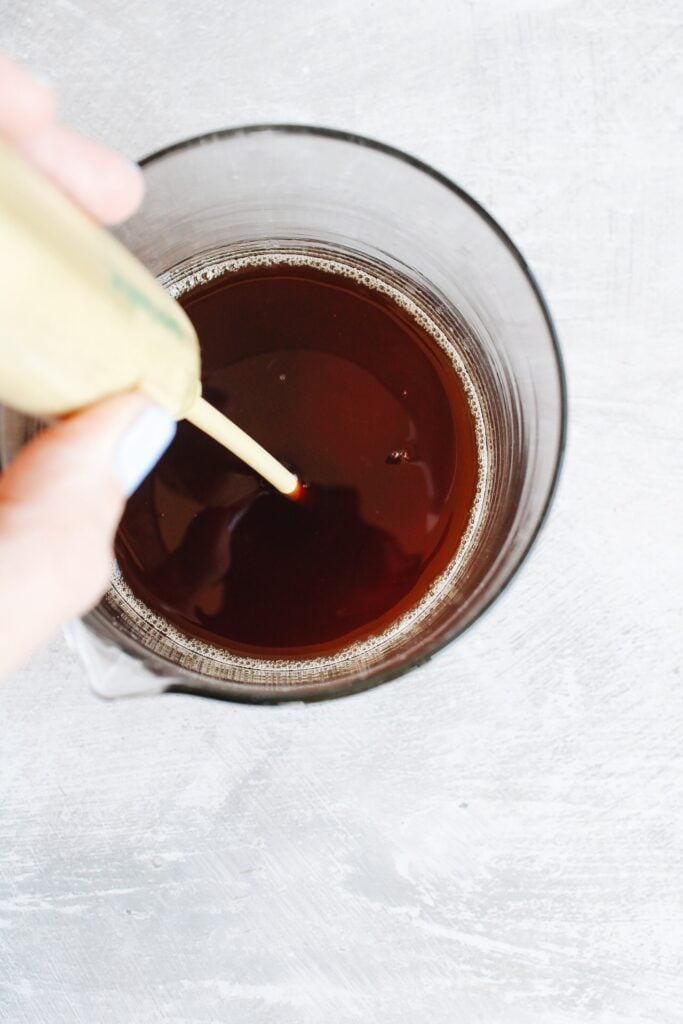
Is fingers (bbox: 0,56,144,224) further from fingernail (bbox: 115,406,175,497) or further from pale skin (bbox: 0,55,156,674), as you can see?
fingernail (bbox: 115,406,175,497)

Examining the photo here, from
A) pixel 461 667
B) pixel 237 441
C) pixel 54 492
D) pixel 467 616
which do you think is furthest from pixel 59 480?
pixel 461 667

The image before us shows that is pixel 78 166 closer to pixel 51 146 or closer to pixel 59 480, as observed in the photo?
pixel 51 146

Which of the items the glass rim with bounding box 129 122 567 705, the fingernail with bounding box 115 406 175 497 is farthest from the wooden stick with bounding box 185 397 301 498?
the glass rim with bounding box 129 122 567 705

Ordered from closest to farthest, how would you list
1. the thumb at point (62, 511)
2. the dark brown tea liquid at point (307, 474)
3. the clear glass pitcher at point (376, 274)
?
the thumb at point (62, 511) < the clear glass pitcher at point (376, 274) < the dark brown tea liquid at point (307, 474)

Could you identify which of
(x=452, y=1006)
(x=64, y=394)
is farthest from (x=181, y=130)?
(x=452, y=1006)

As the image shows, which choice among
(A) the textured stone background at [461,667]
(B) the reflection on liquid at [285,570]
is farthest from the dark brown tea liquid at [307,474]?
(A) the textured stone background at [461,667]

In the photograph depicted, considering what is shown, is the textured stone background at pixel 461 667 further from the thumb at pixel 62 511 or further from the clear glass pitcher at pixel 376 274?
the thumb at pixel 62 511
